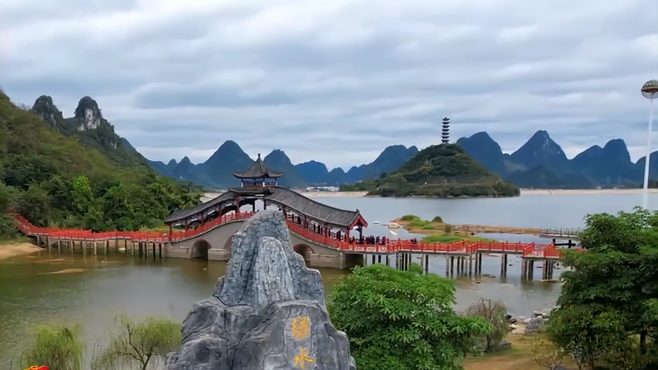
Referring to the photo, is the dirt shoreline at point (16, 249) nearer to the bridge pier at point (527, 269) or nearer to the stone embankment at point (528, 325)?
the stone embankment at point (528, 325)

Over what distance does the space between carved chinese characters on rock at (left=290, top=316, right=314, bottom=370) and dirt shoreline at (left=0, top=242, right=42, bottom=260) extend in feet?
97.5

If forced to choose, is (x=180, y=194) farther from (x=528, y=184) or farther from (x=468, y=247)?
(x=528, y=184)

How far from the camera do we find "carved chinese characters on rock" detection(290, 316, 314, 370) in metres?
5.89

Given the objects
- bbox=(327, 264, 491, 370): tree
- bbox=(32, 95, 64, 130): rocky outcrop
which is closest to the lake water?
bbox=(327, 264, 491, 370): tree

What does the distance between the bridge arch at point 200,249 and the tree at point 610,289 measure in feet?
76.7

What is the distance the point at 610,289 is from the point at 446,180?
105244 mm

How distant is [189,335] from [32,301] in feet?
55.5

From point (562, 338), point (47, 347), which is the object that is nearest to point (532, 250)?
point (562, 338)

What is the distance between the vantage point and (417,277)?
900 cm

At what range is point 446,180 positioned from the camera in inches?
4451

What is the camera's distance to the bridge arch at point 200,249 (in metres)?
30.8

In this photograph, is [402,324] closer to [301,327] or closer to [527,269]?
[301,327]

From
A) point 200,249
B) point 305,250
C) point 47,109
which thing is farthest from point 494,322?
point 47,109

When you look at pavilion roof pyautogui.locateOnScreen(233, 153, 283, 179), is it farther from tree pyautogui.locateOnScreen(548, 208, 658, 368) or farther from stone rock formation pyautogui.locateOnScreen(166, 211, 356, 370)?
stone rock formation pyautogui.locateOnScreen(166, 211, 356, 370)
